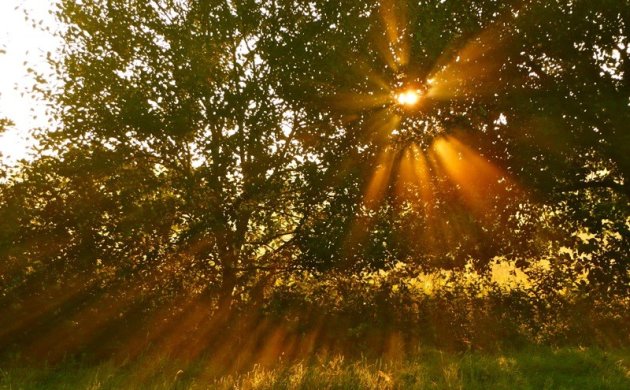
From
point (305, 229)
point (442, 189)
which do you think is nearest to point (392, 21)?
point (442, 189)

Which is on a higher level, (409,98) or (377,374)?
(409,98)

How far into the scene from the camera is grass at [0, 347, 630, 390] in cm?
647

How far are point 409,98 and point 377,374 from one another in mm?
5987

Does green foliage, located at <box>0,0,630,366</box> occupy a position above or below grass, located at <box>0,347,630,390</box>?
above

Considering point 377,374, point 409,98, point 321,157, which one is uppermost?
point 409,98

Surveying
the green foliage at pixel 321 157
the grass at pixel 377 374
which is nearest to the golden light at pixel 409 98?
the green foliage at pixel 321 157

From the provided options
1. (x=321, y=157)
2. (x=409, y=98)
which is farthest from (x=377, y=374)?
(x=409, y=98)

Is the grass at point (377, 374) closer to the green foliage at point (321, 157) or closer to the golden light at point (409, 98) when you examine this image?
the green foliage at point (321, 157)

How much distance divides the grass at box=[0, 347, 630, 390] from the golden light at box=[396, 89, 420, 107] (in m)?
5.54

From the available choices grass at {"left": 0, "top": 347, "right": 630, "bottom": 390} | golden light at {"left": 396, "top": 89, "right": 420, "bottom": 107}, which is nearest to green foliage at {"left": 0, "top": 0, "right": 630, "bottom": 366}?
golden light at {"left": 396, "top": 89, "right": 420, "bottom": 107}

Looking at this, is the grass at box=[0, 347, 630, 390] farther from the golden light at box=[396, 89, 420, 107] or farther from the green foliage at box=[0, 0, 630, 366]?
the golden light at box=[396, 89, 420, 107]

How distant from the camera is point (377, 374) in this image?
6793mm

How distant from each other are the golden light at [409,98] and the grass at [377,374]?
554cm

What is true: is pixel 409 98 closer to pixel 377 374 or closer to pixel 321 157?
pixel 321 157
